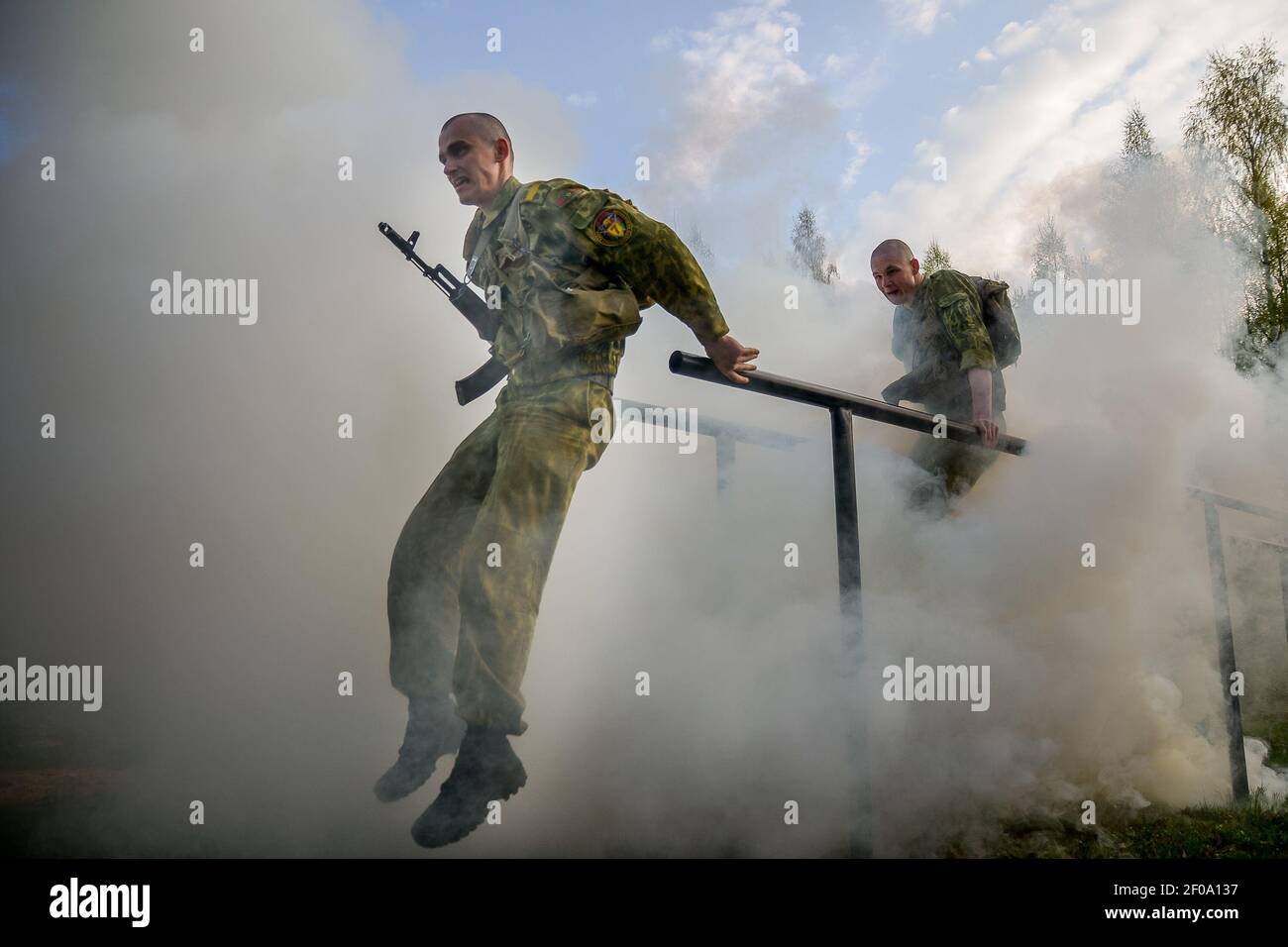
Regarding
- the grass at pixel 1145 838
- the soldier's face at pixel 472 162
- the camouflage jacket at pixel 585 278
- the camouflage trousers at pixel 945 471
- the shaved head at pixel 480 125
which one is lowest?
the grass at pixel 1145 838

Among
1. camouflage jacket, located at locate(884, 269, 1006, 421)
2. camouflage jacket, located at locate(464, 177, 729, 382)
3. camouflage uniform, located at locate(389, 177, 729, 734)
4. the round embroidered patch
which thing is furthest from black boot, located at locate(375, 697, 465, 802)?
camouflage jacket, located at locate(884, 269, 1006, 421)

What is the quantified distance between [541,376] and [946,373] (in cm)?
207

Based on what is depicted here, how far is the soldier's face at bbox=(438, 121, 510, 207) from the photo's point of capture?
2.65m

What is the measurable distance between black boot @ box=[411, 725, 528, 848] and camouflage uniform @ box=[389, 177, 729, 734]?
0.32 m

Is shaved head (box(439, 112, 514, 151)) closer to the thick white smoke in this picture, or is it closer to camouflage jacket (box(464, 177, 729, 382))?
camouflage jacket (box(464, 177, 729, 382))

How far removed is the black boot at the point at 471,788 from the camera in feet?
6.91

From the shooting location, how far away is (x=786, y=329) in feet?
16.3

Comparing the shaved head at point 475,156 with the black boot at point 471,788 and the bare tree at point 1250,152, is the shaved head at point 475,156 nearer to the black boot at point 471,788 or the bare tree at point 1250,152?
the black boot at point 471,788

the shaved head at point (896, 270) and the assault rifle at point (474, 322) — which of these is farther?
the shaved head at point (896, 270)

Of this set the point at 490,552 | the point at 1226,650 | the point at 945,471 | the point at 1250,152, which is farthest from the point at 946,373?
the point at 1250,152

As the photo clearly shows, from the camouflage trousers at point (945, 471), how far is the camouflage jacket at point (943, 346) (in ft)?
0.56

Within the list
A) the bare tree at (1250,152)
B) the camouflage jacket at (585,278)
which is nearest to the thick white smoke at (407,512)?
the camouflage jacket at (585,278)

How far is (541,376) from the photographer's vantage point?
253cm

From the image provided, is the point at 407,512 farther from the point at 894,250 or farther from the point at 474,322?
the point at 894,250
